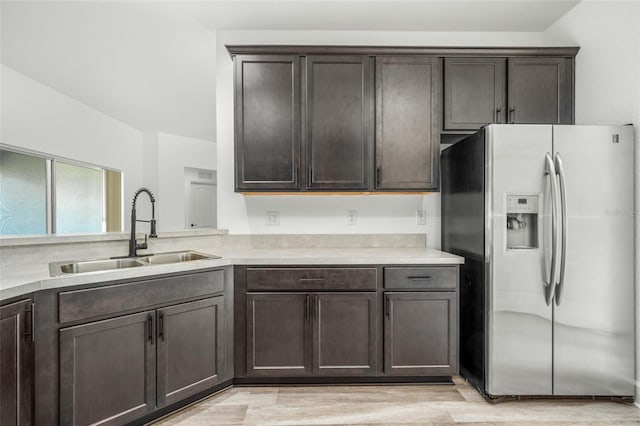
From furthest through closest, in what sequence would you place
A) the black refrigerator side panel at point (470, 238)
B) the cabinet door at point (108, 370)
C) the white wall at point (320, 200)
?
the white wall at point (320, 200)
the black refrigerator side panel at point (470, 238)
the cabinet door at point (108, 370)

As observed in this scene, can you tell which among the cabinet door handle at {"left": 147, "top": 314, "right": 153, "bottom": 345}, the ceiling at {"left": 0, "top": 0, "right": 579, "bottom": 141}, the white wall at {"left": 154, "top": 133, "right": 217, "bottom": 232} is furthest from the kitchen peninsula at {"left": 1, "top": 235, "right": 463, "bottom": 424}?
the ceiling at {"left": 0, "top": 0, "right": 579, "bottom": 141}

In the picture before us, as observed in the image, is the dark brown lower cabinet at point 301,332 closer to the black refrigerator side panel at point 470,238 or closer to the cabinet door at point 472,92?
the black refrigerator side panel at point 470,238

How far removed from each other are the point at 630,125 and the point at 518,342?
1498mm

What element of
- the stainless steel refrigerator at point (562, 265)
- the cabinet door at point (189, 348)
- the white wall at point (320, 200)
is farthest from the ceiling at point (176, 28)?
the cabinet door at point (189, 348)

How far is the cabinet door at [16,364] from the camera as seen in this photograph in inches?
53.3

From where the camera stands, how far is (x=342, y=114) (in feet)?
8.30

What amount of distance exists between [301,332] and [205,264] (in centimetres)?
77

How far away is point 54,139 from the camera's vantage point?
3.46 m

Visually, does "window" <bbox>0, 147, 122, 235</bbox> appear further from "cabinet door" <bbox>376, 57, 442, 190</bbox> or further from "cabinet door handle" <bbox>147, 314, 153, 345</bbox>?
"cabinet door" <bbox>376, 57, 442, 190</bbox>

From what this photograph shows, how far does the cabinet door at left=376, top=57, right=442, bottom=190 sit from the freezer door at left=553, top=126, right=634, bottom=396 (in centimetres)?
81

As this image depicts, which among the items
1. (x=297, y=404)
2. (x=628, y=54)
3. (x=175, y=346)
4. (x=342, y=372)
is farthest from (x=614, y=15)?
(x=175, y=346)

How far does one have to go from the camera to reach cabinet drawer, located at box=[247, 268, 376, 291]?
227 centimetres

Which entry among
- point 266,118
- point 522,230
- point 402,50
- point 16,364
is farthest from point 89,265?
point 522,230

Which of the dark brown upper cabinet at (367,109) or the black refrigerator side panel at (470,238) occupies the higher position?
the dark brown upper cabinet at (367,109)
